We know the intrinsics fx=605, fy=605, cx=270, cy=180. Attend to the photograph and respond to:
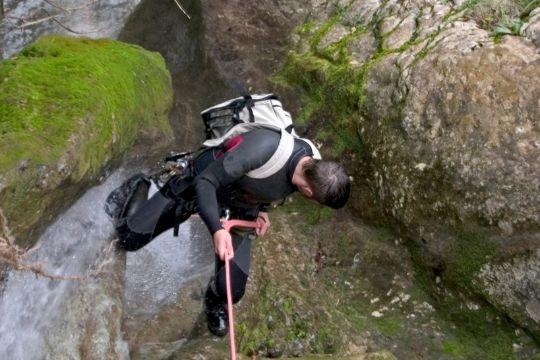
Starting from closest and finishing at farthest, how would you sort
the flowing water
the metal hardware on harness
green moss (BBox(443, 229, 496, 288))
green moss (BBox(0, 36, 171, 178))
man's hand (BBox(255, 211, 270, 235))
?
1. green moss (BBox(0, 36, 171, 178))
2. the flowing water
3. man's hand (BBox(255, 211, 270, 235))
4. the metal hardware on harness
5. green moss (BBox(443, 229, 496, 288))

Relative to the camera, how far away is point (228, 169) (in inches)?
166

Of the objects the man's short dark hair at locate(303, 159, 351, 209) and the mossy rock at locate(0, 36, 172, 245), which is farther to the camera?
the mossy rock at locate(0, 36, 172, 245)

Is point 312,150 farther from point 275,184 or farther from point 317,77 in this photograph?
point 317,77

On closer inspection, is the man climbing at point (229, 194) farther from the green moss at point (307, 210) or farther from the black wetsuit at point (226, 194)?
the green moss at point (307, 210)

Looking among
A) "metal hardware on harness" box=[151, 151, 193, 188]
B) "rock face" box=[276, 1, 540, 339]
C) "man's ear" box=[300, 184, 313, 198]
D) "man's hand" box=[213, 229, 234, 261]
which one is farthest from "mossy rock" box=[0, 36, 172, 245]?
"rock face" box=[276, 1, 540, 339]

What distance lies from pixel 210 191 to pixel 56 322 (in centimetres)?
202

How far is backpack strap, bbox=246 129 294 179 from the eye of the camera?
4.30 m

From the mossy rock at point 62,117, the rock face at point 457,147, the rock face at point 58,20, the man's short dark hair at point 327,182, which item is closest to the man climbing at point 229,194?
the man's short dark hair at point 327,182

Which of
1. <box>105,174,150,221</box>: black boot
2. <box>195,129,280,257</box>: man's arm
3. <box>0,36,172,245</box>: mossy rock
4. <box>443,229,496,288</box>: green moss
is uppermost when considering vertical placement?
<box>195,129,280,257</box>: man's arm

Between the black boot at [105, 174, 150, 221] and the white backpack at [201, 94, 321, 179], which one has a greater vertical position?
the white backpack at [201, 94, 321, 179]

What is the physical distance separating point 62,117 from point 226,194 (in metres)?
1.45

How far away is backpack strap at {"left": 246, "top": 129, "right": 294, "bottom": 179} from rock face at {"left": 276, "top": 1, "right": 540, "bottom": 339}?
1.97 m

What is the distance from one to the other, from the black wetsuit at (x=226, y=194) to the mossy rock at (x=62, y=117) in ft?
2.07

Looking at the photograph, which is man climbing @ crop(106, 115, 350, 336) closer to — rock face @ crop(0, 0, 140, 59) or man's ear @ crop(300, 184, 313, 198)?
man's ear @ crop(300, 184, 313, 198)
